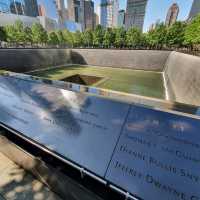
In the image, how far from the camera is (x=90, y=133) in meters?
1.29

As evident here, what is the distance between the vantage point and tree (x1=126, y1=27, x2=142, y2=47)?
29.8 metres

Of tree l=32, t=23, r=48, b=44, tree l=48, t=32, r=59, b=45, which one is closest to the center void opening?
tree l=32, t=23, r=48, b=44

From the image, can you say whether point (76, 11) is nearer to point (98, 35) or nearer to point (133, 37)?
point (98, 35)

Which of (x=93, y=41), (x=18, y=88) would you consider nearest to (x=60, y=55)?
(x=18, y=88)

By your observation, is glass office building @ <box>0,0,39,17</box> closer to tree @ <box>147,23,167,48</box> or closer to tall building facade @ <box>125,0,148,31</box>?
tree @ <box>147,23,167,48</box>

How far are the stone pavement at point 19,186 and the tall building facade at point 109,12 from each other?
121 m

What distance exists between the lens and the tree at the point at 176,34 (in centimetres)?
2517

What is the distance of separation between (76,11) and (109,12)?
27.3 metres

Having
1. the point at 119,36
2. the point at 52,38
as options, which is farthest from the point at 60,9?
the point at 119,36

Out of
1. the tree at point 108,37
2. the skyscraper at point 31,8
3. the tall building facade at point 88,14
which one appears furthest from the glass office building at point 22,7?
the tree at point 108,37

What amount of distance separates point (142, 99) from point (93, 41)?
3455 centimetres

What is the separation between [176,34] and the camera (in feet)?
84.1

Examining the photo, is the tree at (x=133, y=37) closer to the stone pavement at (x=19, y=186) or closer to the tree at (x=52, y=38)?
the tree at (x=52, y=38)

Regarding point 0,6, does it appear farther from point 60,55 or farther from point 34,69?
point 34,69
